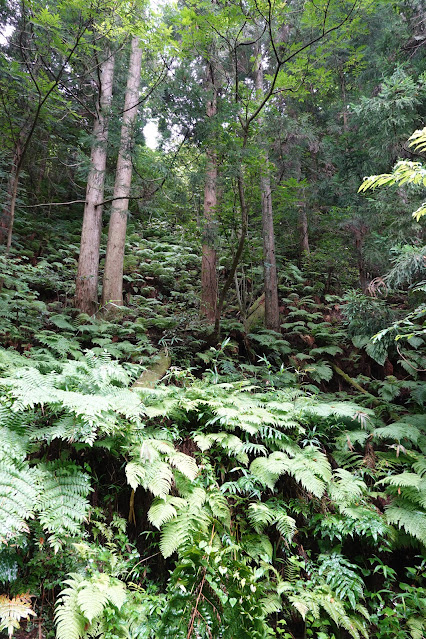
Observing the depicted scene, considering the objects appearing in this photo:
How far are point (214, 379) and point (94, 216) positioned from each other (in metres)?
5.54

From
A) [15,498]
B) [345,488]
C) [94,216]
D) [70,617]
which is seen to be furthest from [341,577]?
[94,216]

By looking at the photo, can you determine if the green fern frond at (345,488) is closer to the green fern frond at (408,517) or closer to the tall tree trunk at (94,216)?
the green fern frond at (408,517)

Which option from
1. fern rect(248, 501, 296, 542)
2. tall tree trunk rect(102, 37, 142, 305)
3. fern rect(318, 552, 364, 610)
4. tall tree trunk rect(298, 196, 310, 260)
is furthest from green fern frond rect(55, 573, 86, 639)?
tall tree trunk rect(298, 196, 310, 260)

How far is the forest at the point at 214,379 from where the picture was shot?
234 centimetres

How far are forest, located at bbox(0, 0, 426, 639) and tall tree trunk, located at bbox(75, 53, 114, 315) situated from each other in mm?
49

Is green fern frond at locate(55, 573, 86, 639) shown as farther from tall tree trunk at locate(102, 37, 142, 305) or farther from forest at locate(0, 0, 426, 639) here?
tall tree trunk at locate(102, 37, 142, 305)

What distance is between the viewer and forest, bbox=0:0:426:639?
234 cm

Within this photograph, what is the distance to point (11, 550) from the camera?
2.14 meters

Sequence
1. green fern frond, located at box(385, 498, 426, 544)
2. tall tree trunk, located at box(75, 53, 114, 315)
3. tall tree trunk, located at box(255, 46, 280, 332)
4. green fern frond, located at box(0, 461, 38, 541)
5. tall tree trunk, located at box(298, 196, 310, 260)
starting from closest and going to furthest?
green fern frond, located at box(0, 461, 38, 541)
green fern frond, located at box(385, 498, 426, 544)
tall tree trunk, located at box(75, 53, 114, 315)
tall tree trunk, located at box(255, 46, 280, 332)
tall tree trunk, located at box(298, 196, 310, 260)

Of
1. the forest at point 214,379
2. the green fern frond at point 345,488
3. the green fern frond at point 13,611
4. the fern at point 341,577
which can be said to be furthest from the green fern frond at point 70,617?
the green fern frond at point 345,488

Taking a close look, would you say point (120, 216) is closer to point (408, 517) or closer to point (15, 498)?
point (15, 498)

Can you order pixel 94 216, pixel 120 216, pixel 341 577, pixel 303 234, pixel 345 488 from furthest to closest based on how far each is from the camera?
pixel 303 234
pixel 120 216
pixel 94 216
pixel 345 488
pixel 341 577

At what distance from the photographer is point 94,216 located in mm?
8188

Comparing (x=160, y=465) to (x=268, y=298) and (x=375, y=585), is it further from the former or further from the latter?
(x=268, y=298)
